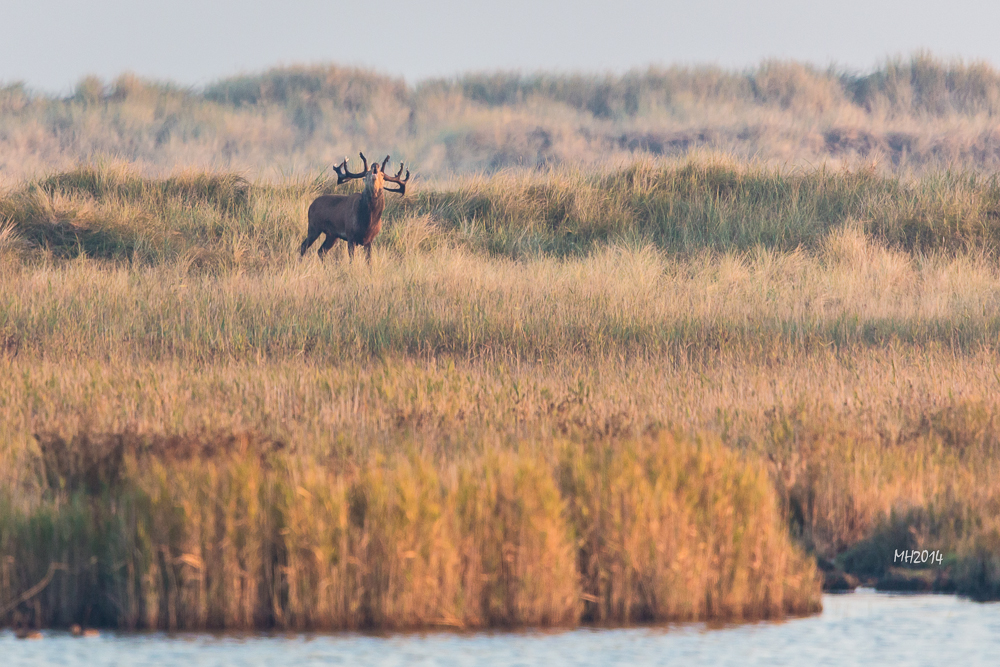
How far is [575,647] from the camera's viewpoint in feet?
18.6

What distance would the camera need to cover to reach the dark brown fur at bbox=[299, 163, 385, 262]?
57.8 feet

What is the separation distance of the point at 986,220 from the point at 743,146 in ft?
57.2

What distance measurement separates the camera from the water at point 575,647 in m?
5.46

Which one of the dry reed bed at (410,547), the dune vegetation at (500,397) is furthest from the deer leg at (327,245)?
the dry reed bed at (410,547)

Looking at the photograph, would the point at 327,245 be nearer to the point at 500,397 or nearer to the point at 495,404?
the point at 500,397

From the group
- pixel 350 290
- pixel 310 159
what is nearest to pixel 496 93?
pixel 310 159

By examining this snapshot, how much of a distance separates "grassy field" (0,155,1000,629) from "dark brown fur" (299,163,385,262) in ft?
1.23

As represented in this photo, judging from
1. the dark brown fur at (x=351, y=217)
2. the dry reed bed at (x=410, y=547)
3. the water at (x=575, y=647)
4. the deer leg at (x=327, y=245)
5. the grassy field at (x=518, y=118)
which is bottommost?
the water at (x=575, y=647)

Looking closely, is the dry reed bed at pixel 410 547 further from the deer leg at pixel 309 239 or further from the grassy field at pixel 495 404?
the deer leg at pixel 309 239

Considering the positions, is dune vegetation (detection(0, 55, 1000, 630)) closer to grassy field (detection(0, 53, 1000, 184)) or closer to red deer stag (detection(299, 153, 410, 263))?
red deer stag (detection(299, 153, 410, 263))

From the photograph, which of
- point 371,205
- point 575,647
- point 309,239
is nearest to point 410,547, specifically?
point 575,647

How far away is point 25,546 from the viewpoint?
6180 mm

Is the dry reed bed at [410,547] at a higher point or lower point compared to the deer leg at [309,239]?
lower

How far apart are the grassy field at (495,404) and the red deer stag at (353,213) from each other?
42 cm
